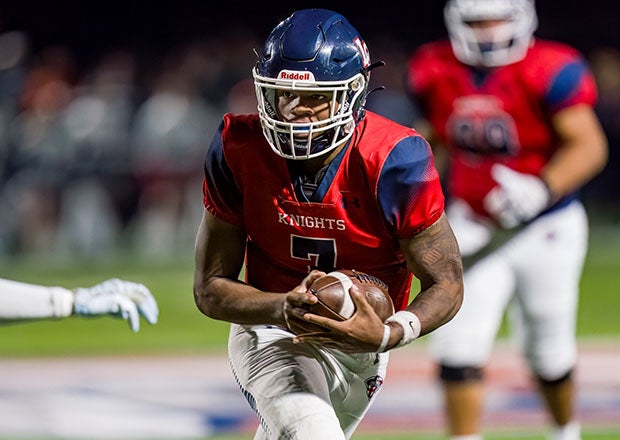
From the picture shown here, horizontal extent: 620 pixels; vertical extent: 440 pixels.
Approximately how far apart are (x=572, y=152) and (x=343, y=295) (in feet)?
6.99

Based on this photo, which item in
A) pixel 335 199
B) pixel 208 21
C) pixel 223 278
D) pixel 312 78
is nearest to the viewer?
pixel 312 78

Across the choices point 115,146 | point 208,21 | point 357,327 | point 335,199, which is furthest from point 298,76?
point 208,21

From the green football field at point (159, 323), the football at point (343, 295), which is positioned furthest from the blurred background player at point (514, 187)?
the football at point (343, 295)

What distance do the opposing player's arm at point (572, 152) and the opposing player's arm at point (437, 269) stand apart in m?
1.69

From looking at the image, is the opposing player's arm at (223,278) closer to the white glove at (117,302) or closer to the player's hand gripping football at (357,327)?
the white glove at (117,302)

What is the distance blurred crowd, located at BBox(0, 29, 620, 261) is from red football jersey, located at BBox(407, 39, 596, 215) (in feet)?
22.5

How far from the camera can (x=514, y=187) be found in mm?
5195

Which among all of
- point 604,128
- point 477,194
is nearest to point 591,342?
point 477,194

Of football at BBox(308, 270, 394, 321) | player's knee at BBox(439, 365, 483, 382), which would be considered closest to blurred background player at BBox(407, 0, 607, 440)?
player's knee at BBox(439, 365, 483, 382)

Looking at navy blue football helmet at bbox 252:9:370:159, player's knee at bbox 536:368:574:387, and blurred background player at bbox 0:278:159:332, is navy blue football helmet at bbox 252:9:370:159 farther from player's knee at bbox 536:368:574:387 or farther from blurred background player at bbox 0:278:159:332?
player's knee at bbox 536:368:574:387

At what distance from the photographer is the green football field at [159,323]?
8148mm

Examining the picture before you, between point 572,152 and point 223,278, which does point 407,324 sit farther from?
point 572,152

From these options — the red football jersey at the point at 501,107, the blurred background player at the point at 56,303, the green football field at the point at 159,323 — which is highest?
the green football field at the point at 159,323

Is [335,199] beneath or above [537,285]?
beneath
